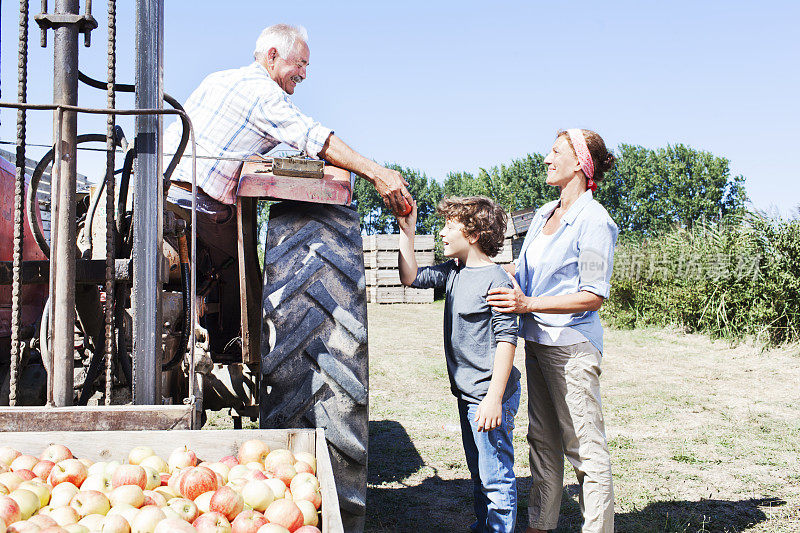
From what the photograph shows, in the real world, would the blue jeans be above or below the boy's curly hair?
below

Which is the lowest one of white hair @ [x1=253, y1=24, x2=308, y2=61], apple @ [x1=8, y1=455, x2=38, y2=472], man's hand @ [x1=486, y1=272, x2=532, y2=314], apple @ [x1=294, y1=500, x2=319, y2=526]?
apple @ [x1=294, y1=500, x2=319, y2=526]

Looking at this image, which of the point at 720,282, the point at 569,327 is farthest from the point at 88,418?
the point at 720,282

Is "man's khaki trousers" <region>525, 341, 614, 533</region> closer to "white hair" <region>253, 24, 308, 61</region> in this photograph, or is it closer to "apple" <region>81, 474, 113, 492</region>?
"white hair" <region>253, 24, 308, 61</region>

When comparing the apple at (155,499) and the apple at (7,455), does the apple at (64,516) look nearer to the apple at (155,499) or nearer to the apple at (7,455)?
the apple at (155,499)

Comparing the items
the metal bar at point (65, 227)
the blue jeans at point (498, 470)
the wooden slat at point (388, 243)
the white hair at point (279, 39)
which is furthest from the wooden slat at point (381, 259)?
the metal bar at point (65, 227)

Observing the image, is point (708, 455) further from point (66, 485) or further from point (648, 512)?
point (66, 485)

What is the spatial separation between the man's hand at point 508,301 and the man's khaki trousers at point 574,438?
0.37 m

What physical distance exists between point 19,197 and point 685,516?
375 centimetres

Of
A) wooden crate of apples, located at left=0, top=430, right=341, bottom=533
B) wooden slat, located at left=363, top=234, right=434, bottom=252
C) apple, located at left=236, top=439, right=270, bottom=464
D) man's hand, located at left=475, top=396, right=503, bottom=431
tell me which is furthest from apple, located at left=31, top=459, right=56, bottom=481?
wooden slat, located at left=363, top=234, right=434, bottom=252

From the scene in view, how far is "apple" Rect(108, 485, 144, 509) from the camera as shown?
1801mm

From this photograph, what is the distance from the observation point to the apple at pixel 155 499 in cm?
184

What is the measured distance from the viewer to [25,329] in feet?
11.1

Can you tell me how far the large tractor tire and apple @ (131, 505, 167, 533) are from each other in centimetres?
82

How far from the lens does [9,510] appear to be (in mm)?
1656
